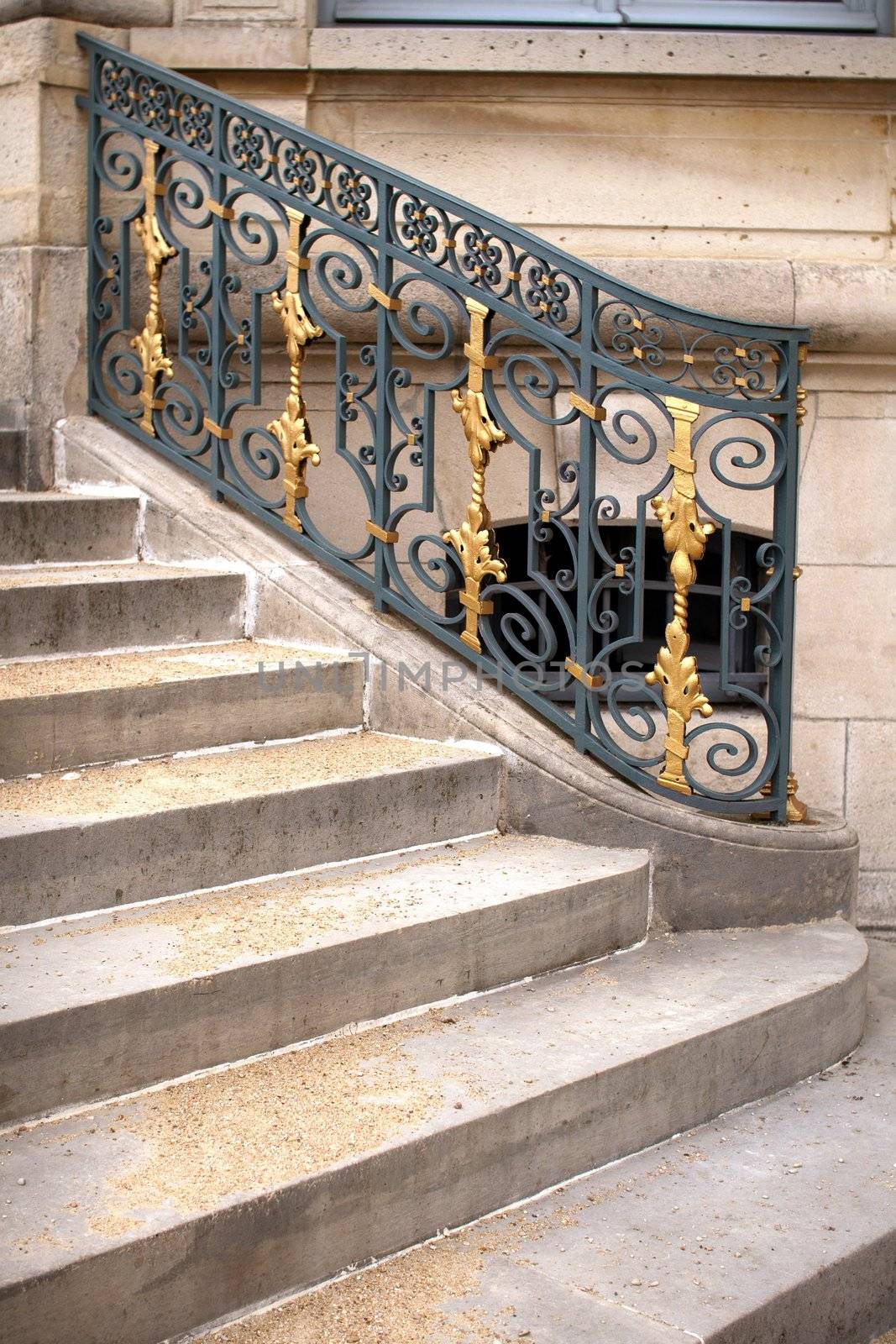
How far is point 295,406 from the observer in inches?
178

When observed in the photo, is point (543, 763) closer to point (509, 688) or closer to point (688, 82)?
point (509, 688)

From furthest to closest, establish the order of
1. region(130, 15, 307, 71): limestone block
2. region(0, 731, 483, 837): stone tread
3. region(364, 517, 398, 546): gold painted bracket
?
region(130, 15, 307, 71): limestone block, region(364, 517, 398, 546): gold painted bracket, region(0, 731, 483, 837): stone tread

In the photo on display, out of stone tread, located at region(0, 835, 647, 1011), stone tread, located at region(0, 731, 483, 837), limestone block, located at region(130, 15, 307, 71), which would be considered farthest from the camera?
limestone block, located at region(130, 15, 307, 71)

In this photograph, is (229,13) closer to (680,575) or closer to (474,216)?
(474,216)

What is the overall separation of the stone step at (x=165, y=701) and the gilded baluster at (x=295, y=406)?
0.46 metres

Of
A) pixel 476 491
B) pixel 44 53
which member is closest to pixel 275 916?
pixel 476 491

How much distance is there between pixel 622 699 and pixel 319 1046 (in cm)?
275

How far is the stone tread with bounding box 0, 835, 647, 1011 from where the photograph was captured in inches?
114

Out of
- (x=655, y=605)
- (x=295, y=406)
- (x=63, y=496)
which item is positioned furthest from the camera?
(x=655, y=605)

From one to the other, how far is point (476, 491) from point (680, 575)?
0.59 metres

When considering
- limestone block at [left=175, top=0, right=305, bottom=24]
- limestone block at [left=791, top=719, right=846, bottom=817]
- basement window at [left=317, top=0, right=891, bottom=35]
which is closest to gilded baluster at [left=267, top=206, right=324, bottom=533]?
limestone block at [left=175, top=0, right=305, bottom=24]

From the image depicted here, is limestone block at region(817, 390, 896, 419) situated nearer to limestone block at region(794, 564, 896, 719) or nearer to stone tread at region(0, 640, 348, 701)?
limestone block at region(794, 564, 896, 719)

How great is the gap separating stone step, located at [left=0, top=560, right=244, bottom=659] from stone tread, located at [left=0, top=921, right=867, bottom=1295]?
148 centimetres

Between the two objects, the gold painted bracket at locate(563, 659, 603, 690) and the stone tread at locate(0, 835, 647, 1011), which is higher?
the gold painted bracket at locate(563, 659, 603, 690)
